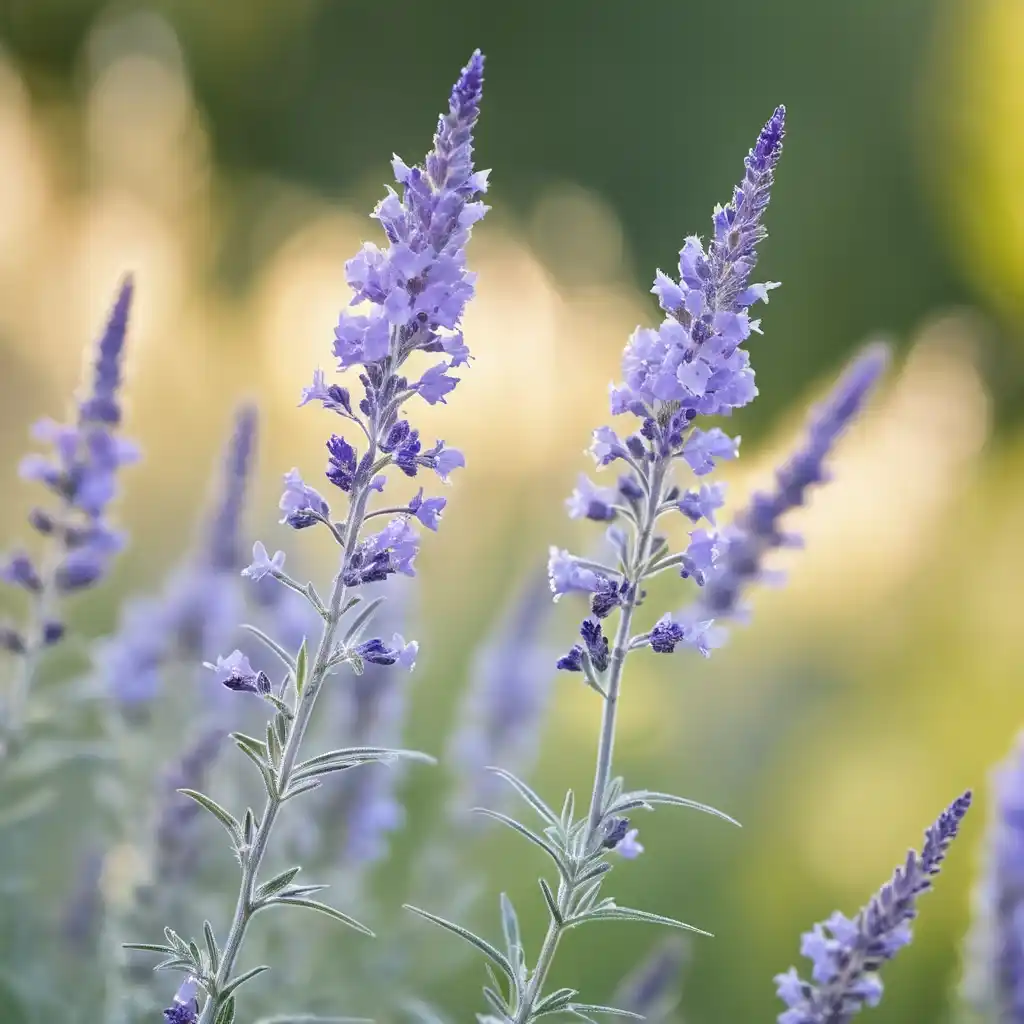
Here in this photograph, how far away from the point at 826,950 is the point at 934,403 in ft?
10.00

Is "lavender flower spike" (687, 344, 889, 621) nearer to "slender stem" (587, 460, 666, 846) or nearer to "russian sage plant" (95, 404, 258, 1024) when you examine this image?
"slender stem" (587, 460, 666, 846)

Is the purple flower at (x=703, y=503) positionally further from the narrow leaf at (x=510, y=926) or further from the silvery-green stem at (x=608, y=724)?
the narrow leaf at (x=510, y=926)

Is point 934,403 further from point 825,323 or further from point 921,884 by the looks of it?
point 825,323

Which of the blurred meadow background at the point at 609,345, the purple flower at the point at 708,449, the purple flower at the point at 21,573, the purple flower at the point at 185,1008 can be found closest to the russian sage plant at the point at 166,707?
the blurred meadow background at the point at 609,345

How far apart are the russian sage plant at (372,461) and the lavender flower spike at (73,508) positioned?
0.75 m

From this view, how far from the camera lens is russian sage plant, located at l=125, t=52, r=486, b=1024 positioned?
1.08 m

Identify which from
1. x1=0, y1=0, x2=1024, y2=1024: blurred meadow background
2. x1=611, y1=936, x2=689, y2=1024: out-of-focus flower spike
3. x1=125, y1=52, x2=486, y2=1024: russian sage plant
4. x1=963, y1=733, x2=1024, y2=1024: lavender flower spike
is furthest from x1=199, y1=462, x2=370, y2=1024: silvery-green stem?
x1=963, y1=733, x2=1024, y2=1024: lavender flower spike

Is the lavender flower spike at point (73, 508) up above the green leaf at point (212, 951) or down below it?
above

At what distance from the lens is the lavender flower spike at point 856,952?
1.16 m

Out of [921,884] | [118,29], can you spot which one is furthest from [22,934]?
Result: [118,29]

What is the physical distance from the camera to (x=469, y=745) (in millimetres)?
2479

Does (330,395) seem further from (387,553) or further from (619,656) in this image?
(619,656)

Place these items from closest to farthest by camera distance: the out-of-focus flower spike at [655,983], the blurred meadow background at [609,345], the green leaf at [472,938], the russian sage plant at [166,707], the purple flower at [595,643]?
the green leaf at [472,938] < the purple flower at [595,643] < the out-of-focus flower spike at [655,983] < the russian sage plant at [166,707] < the blurred meadow background at [609,345]

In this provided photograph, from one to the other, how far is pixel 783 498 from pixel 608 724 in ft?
2.30
